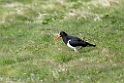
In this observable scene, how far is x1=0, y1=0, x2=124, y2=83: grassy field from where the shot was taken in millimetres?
12836

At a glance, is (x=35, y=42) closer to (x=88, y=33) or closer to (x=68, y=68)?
(x=88, y=33)

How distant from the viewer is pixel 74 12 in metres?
24.2

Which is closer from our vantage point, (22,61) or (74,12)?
(22,61)

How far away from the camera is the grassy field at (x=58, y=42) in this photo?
42.1ft

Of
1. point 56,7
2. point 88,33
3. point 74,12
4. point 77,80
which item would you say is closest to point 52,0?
point 56,7

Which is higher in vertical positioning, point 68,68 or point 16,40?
point 68,68

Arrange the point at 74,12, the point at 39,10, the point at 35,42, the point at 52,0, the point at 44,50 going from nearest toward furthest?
the point at 44,50 < the point at 35,42 < the point at 74,12 < the point at 39,10 < the point at 52,0

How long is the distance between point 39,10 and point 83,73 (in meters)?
14.5

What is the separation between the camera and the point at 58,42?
58.1ft

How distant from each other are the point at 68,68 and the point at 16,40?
624 centimetres

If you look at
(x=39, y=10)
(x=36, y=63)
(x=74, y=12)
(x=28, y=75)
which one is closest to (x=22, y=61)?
(x=36, y=63)

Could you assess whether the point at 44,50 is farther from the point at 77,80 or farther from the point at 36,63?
the point at 77,80

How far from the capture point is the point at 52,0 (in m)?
29.3

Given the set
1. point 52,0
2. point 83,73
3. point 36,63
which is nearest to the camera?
point 83,73
